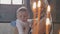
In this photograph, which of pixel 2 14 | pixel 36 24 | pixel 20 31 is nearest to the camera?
pixel 36 24

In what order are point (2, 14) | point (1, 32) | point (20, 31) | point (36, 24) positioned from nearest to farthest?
point (36, 24)
point (20, 31)
point (1, 32)
point (2, 14)

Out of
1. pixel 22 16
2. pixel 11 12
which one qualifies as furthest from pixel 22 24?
pixel 11 12

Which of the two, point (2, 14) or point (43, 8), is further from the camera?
point (2, 14)

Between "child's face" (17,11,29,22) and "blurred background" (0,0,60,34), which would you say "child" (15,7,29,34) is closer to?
"child's face" (17,11,29,22)

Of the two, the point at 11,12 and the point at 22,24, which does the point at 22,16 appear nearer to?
the point at 22,24

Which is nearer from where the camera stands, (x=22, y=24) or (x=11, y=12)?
(x=22, y=24)

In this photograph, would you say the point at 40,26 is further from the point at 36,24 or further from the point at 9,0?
the point at 9,0

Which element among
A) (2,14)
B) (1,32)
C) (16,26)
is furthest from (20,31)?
(2,14)

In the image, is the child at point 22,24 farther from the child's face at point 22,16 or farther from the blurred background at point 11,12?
the blurred background at point 11,12

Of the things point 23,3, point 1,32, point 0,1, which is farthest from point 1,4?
point 1,32

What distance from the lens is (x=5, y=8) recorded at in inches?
47.8

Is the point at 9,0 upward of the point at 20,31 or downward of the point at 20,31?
upward

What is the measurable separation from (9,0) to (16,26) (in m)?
0.64

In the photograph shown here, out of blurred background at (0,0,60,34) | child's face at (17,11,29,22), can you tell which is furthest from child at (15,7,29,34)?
blurred background at (0,0,60,34)
